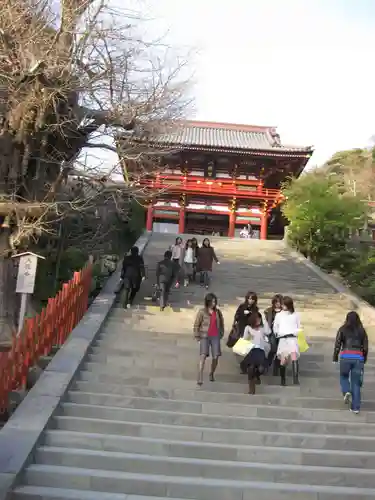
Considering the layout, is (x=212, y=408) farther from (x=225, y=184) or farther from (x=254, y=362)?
(x=225, y=184)

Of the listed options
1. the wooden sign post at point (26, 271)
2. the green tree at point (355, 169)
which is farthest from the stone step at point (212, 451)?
the green tree at point (355, 169)

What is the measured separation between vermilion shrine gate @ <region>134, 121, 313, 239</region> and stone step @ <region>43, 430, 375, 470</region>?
815 inches

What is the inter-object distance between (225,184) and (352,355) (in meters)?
21.5

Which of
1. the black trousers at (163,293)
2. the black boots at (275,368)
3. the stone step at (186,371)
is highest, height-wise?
the black trousers at (163,293)

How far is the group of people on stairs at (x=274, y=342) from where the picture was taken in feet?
21.6

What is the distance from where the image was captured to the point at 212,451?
5.71 meters

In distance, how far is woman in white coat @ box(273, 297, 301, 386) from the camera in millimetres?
7418

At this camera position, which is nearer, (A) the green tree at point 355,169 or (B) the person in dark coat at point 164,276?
(B) the person in dark coat at point 164,276

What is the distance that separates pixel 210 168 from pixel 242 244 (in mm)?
7378

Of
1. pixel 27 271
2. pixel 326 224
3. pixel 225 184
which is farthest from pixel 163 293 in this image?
pixel 225 184

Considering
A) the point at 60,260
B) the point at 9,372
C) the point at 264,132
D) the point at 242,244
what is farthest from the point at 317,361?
the point at 264,132

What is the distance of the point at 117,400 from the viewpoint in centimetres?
673

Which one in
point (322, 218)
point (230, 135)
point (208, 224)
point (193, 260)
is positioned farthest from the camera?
point (230, 135)

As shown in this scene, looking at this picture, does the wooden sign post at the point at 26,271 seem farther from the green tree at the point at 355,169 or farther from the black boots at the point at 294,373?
the green tree at the point at 355,169
